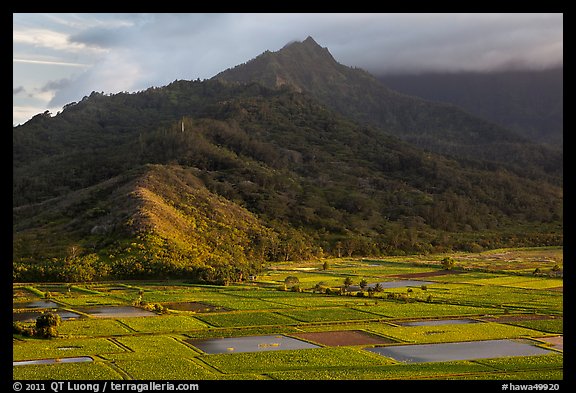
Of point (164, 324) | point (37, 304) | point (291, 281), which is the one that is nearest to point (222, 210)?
point (291, 281)

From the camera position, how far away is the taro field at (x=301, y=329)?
34.0 meters

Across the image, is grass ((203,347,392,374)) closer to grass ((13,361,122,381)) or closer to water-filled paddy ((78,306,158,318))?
grass ((13,361,122,381))

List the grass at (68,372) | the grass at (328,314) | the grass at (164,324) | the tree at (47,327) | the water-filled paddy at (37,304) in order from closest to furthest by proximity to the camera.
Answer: the grass at (68,372) < the tree at (47,327) < the grass at (164,324) < the grass at (328,314) < the water-filled paddy at (37,304)

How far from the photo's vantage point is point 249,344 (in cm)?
4247

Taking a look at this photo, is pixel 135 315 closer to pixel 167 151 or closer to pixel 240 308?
pixel 240 308

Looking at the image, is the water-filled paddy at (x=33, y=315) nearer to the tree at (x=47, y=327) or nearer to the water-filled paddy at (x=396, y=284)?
the tree at (x=47, y=327)

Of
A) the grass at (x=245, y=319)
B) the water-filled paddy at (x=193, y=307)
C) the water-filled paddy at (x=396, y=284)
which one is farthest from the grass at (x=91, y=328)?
the water-filled paddy at (x=396, y=284)

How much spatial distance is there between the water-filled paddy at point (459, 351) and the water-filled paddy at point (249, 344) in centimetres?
555

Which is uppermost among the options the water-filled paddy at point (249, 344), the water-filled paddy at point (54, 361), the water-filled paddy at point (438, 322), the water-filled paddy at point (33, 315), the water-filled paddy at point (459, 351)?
the water-filled paddy at point (438, 322)

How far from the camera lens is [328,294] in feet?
225

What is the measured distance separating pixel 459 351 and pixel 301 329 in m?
12.7

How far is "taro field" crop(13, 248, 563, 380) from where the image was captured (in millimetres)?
34031
